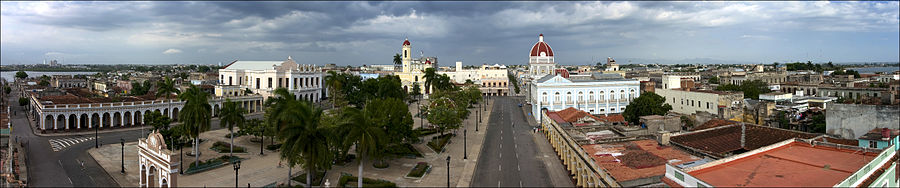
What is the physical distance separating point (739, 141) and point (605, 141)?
24.0 ft

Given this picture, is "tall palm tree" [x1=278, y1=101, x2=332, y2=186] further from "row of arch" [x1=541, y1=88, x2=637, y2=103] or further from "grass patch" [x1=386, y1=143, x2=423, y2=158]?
"row of arch" [x1=541, y1=88, x2=637, y2=103]

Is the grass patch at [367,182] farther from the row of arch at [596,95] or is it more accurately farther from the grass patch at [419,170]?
the row of arch at [596,95]

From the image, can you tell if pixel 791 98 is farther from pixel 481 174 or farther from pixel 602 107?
pixel 481 174

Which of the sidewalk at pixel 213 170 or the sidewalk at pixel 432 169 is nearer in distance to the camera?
the sidewalk at pixel 213 170

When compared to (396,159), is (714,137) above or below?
above

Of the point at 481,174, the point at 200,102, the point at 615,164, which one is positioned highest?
the point at 200,102

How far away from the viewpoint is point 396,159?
35.3m

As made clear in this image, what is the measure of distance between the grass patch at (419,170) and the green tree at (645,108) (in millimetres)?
30710

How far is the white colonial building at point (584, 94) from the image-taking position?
63.9 meters

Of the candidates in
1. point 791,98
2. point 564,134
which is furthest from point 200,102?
point 791,98

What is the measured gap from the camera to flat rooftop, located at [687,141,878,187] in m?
16.9

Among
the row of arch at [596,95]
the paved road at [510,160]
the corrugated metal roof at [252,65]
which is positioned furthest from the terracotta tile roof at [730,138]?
the corrugated metal roof at [252,65]

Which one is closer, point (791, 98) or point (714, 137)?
point (714, 137)

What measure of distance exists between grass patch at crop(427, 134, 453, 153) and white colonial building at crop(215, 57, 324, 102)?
41023mm
